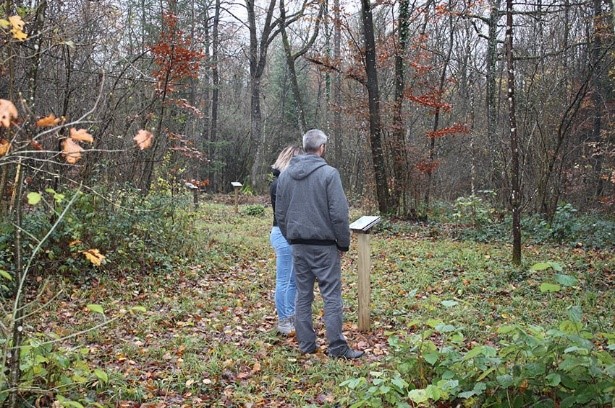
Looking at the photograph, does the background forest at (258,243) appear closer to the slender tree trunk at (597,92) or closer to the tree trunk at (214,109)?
the slender tree trunk at (597,92)

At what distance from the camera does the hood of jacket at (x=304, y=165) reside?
502 centimetres

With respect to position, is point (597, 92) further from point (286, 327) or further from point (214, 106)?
point (214, 106)

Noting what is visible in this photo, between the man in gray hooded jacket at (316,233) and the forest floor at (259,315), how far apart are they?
1.04 ft

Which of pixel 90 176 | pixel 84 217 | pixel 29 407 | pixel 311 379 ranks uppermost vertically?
pixel 90 176

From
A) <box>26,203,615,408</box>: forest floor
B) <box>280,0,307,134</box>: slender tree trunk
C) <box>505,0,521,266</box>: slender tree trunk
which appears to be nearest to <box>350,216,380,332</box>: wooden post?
<box>26,203,615,408</box>: forest floor

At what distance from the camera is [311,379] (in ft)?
15.0

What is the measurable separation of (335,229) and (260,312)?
2.27m

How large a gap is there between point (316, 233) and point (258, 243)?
6.76 m

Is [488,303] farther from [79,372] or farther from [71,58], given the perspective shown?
[71,58]

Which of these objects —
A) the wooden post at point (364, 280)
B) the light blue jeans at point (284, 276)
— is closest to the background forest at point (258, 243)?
the wooden post at point (364, 280)

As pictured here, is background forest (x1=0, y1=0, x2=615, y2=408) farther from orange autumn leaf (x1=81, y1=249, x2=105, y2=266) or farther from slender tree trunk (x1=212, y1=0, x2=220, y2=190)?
slender tree trunk (x1=212, y1=0, x2=220, y2=190)

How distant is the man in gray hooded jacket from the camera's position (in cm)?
494

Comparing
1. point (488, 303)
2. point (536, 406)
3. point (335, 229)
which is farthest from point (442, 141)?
point (536, 406)

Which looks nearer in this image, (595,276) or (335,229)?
(335,229)
